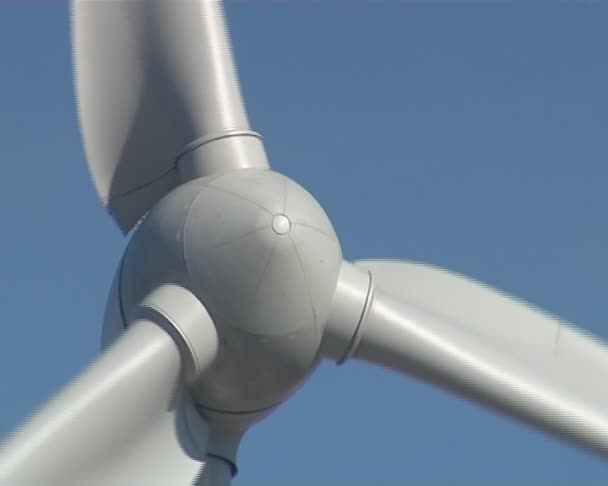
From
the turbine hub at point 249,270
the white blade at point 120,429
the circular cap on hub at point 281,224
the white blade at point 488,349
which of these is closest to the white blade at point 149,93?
the turbine hub at point 249,270

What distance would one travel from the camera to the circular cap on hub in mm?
11930

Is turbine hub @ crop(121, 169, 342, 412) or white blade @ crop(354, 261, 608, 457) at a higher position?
turbine hub @ crop(121, 169, 342, 412)

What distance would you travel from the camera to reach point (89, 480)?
1144cm

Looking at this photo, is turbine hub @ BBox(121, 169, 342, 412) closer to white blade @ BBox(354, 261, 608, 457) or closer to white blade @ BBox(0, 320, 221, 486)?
white blade @ BBox(0, 320, 221, 486)

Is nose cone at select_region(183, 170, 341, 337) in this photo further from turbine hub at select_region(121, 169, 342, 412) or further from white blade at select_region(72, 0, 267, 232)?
white blade at select_region(72, 0, 267, 232)

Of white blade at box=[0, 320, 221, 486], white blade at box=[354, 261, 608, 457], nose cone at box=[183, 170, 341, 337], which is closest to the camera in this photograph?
white blade at box=[0, 320, 221, 486]

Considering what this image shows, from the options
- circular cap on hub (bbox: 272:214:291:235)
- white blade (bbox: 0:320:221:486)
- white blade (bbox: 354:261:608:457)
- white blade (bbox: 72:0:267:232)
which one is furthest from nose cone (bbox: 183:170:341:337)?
white blade (bbox: 72:0:267:232)

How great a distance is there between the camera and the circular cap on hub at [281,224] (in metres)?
11.9

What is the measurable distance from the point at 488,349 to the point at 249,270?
210cm

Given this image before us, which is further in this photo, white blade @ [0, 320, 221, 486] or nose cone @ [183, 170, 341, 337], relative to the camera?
nose cone @ [183, 170, 341, 337]

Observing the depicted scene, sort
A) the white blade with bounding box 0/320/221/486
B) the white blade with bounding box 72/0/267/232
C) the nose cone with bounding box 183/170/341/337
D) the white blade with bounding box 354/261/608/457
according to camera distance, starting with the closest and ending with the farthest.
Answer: the white blade with bounding box 0/320/221/486 → the nose cone with bounding box 183/170/341/337 → the white blade with bounding box 354/261/608/457 → the white blade with bounding box 72/0/267/232

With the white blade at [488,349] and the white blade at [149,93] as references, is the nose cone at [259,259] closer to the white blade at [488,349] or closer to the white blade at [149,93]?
the white blade at [488,349]

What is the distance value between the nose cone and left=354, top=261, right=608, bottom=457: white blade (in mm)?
687

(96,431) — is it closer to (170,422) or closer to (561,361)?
(170,422)
